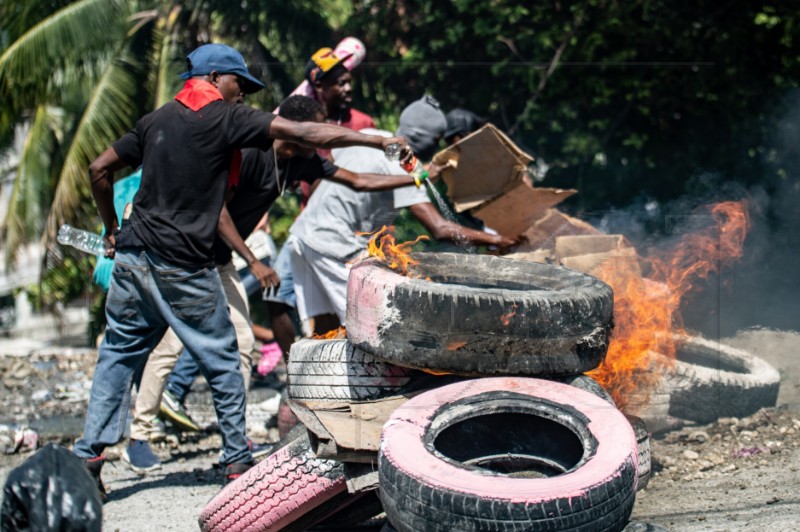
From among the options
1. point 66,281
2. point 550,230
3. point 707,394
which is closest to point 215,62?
point 550,230

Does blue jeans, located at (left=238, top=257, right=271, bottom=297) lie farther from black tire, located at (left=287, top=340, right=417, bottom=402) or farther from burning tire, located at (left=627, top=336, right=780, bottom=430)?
burning tire, located at (left=627, top=336, right=780, bottom=430)

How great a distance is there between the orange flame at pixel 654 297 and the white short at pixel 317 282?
1573 millimetres

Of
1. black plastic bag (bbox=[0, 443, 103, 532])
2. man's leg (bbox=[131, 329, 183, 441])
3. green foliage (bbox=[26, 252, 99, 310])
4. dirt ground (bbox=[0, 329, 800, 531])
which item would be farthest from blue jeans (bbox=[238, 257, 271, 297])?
green foliage (bbox=[26, 252, 99, 310])

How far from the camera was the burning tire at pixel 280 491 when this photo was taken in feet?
12.6

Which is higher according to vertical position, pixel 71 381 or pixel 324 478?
pixel 324 478

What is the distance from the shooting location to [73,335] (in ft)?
45.8

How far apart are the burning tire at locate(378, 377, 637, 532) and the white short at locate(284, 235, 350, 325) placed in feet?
6.78

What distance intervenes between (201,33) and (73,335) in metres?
5.55

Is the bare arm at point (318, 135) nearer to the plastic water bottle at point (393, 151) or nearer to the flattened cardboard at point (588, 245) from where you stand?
the plastic water bottle at point (393, 151)

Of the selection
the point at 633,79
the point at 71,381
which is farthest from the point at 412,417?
the point at 633,79

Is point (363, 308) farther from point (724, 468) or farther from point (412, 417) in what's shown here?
point (724, 468)

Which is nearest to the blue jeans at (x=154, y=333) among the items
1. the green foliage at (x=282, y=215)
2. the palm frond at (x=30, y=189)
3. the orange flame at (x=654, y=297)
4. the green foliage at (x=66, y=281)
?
the orange flame at (x=654, y=297)

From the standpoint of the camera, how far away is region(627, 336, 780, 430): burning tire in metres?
4.96

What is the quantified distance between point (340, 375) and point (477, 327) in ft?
2.39
